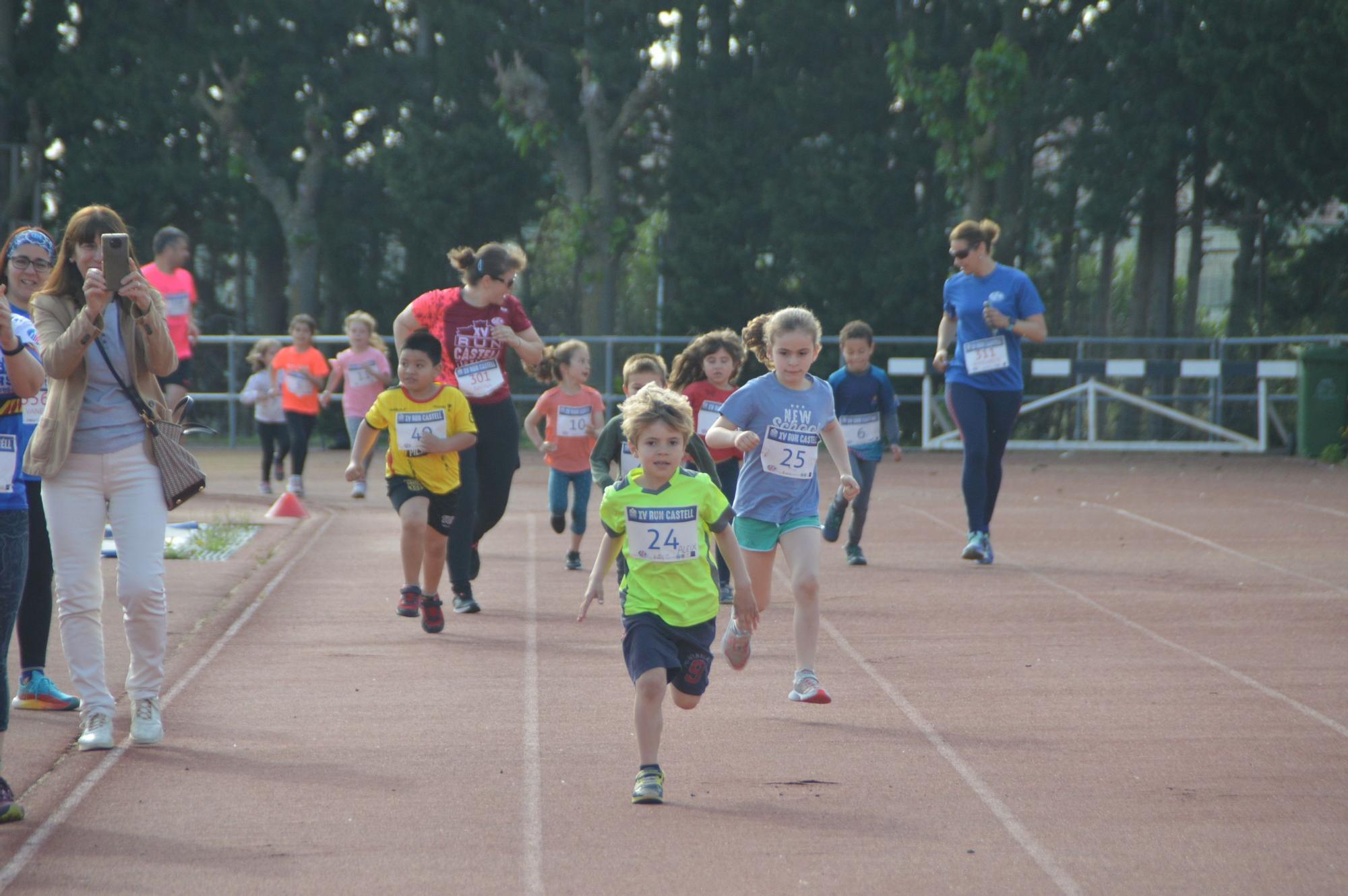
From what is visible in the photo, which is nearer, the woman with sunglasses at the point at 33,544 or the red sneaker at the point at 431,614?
the woman with sunglasses at the point at 33,544

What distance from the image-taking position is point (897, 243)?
24672 mm

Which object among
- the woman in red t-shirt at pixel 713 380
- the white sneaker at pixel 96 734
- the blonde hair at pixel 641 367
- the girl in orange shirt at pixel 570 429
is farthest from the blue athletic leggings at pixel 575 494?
the white sneaker at pixel 96 734

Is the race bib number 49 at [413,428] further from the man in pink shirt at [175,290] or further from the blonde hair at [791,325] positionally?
the man in pink shirt at [175,290]

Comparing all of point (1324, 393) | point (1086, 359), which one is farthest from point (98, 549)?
point (1086, 359)

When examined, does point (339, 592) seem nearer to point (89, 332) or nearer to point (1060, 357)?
point (89, 332)

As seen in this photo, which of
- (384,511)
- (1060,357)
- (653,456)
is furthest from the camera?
(1060,357)

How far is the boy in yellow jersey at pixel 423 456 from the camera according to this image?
8.22m

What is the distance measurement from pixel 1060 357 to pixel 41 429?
66.3 feet

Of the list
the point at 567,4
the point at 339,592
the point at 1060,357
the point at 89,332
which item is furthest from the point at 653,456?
the point at 567,4

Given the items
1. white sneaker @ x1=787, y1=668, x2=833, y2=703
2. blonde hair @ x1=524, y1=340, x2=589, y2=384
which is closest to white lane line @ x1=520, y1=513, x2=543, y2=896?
white sneaker @ x1=787, y1=668, x2=833, y2=703

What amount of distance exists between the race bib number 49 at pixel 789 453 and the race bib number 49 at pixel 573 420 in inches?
172

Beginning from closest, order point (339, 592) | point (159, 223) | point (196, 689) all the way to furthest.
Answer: point (196, 689) < point (339, 592) < point (159, 223)

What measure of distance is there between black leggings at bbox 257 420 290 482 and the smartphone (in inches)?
438

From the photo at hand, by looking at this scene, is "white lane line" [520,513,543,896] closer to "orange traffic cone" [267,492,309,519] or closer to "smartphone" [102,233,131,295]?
"smartphone" [102,233,131,295]
